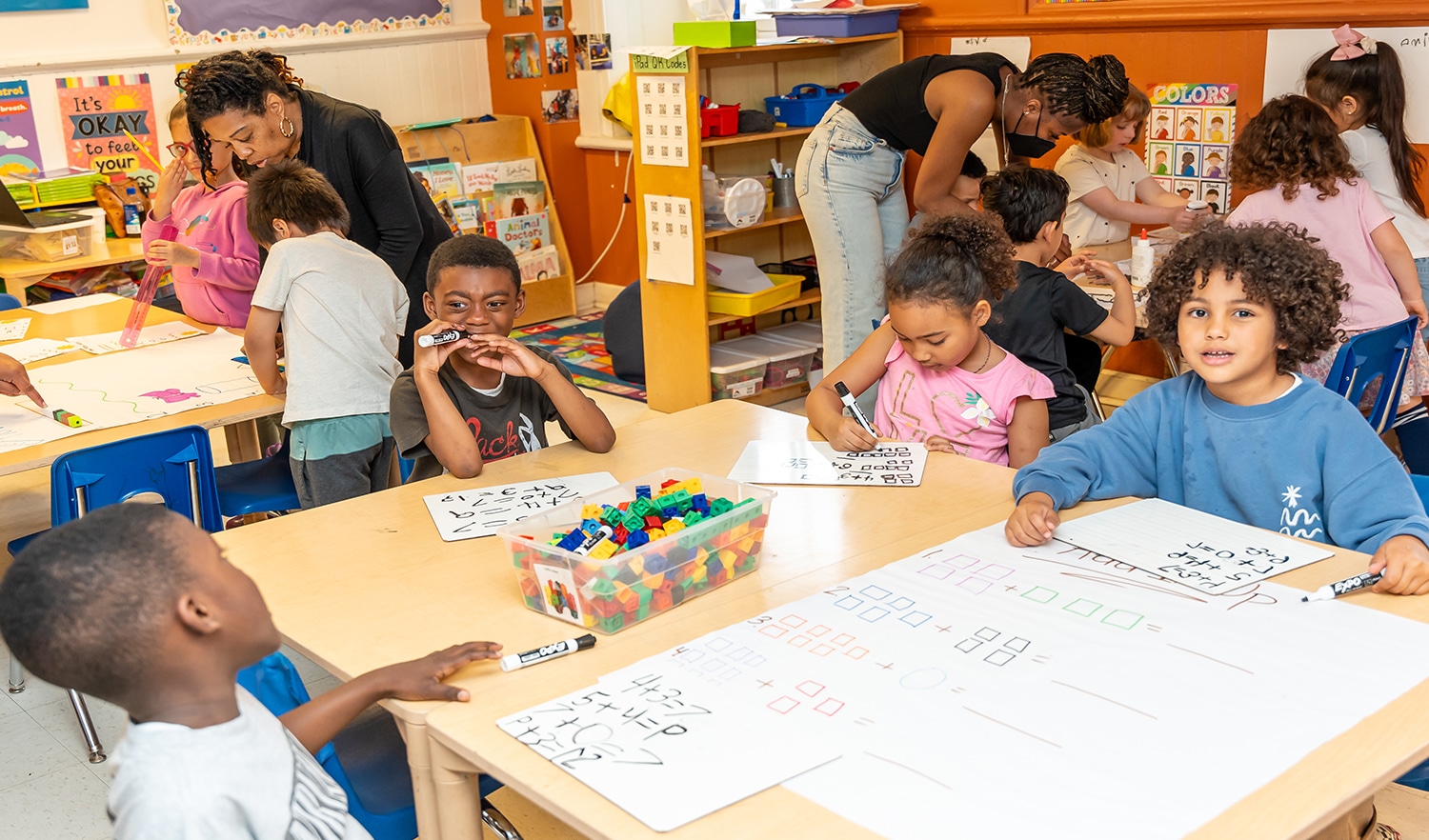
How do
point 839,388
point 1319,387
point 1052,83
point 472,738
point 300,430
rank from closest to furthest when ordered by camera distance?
point 472,738 < point 1319,387 < point 839,388 < point 300,430 < point 1052,83

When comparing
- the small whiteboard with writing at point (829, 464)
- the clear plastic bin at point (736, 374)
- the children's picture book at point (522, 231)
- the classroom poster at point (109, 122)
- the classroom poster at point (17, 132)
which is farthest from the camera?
the children's picture book at point (522, 231)

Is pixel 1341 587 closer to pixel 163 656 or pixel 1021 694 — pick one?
pixel 1021 694

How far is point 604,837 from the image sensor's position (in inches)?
41.7

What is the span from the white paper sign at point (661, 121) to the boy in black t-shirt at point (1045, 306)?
1.68 meters

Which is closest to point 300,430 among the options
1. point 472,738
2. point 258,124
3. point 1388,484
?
point 258,124

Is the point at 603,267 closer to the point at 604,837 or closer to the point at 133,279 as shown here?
the point at 133,279

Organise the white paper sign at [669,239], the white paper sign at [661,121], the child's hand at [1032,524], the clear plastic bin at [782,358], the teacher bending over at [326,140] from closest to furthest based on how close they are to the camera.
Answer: the child's hand at [1032,524] < the teacher bending over at [326,140] < the white paper sign at [661,121] < the white paper sign at [669,239] < the clear plastic bin at [782,358]

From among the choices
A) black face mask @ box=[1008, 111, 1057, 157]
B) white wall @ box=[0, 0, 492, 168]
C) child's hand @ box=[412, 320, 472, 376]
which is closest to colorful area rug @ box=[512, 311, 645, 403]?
white wall @ box=[0, 0, 492, 168]

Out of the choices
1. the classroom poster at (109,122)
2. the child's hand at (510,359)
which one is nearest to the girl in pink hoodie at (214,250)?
the child's hand at (510,359)

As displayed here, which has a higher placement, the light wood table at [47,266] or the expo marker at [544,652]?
the light wood table at [47,266]

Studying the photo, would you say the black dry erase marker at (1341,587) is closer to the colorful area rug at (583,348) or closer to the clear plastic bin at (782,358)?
the clear plastic bin at (782,358)

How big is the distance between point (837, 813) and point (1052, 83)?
254cm

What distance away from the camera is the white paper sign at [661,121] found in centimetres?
427

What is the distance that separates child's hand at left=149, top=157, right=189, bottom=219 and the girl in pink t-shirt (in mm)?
2321
